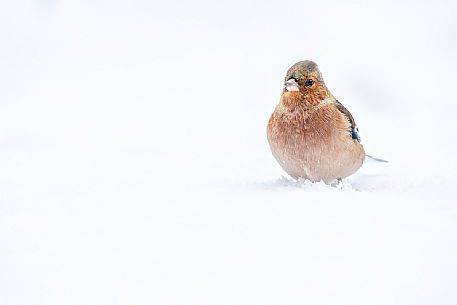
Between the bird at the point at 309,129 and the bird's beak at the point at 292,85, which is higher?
the bird's beak at the point at 292,85

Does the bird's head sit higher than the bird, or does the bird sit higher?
the bird's head

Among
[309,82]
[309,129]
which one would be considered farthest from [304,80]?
[309,129]

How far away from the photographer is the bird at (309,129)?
4.32 m

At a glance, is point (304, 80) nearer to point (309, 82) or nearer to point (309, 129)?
point (309, 82)

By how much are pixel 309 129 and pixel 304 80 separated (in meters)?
0.39

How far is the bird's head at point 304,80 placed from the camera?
434 centimetres

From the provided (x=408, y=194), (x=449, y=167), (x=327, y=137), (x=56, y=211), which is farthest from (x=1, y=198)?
(x=449, y=167)

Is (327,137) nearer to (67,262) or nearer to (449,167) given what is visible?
(449,167)

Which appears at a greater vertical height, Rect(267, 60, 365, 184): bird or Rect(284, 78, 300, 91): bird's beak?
→ Rect(284, 78, 300, 91): bird's beak

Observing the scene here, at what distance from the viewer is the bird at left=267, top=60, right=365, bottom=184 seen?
4.32 m

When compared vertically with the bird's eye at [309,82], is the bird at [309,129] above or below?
below

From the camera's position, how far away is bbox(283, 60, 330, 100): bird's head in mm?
4340

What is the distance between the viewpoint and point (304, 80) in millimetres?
4367

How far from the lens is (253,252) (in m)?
3.06
